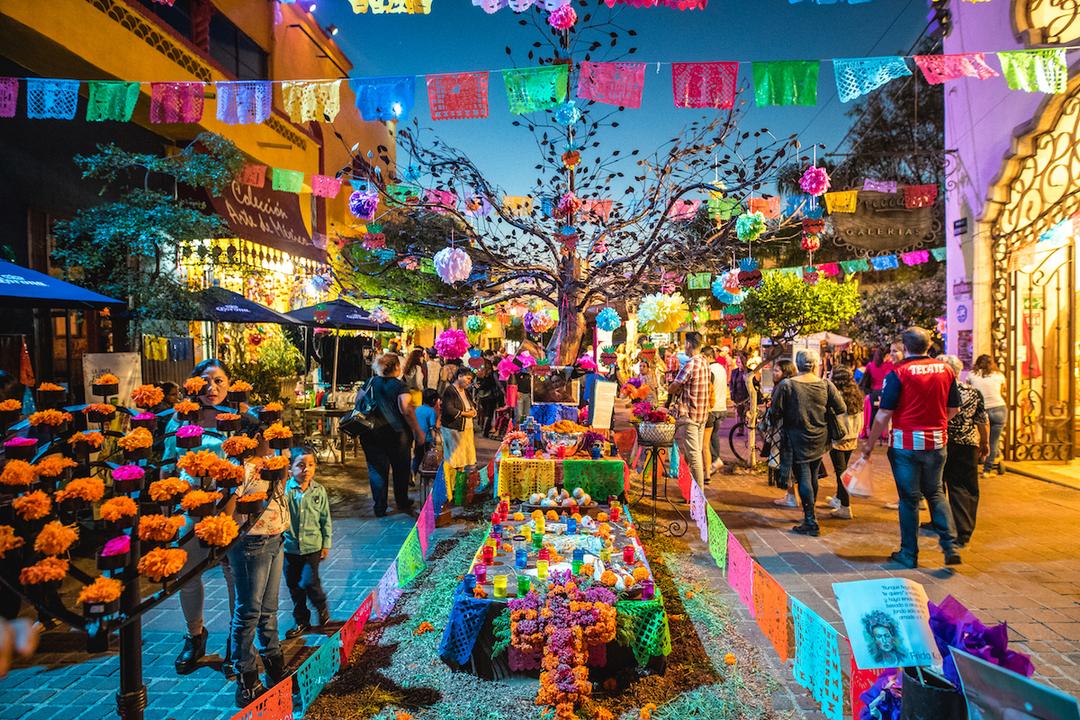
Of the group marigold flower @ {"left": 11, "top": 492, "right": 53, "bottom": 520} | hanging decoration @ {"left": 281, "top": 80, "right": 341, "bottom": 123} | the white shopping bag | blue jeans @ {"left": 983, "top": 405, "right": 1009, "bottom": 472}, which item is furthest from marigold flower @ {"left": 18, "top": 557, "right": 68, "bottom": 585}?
blue jeans @ {"left": 983, "top": 405, "right": 1009, "bottom": 472}

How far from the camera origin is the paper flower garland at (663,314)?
27.4 ft

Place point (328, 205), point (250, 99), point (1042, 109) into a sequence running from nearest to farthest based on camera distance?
point (250, 99), point (1042, 109), point (328, 205)

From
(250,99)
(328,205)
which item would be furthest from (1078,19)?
(328,205)

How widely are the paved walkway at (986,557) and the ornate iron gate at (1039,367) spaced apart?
1543 mm

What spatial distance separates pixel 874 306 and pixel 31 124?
2545 centimetres

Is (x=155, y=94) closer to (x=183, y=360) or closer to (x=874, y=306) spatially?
(x=183, y=360)

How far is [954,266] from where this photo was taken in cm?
1031

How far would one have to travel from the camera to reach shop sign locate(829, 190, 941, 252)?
13641 mm

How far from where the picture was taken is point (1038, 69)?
632cm

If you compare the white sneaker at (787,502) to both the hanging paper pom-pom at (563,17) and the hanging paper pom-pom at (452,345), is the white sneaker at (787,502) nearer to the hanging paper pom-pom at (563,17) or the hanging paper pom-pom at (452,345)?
the hanging paper pom-pom at (452,345)

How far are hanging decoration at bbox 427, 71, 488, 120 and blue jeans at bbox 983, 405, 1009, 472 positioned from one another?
8226 millimetres

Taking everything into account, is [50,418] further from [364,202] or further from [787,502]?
[787,502]

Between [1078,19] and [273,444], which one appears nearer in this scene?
[273,444]

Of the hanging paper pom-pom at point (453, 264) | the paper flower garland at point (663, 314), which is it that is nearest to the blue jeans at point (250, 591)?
the hanging paper pom-pom at point (453, 264)
